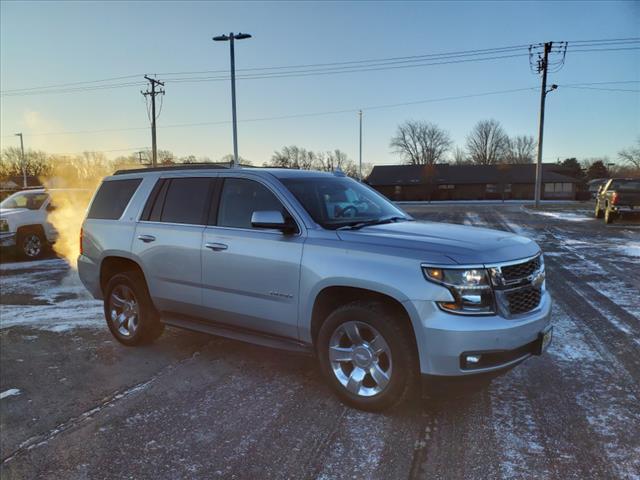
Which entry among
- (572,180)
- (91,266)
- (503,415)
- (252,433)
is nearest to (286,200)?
(252,433)

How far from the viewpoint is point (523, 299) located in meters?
3.57

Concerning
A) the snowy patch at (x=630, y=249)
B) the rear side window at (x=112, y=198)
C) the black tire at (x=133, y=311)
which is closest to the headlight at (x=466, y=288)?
the black tire at (x=133, y=311)

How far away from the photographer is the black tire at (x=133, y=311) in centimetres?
525

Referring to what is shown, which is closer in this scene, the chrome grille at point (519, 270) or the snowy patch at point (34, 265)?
the chrome grille at point (519, 270)

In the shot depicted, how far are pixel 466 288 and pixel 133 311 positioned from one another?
3.75 meters

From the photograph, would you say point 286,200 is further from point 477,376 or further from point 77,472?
point 77,472

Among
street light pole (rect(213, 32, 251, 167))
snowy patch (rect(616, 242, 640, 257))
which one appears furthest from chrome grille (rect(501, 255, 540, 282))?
street light pole (rect(213, 32, 251, 167))

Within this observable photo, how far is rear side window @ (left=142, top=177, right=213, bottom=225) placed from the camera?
4816mm

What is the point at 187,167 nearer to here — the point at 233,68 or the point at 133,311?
the point at 133,311

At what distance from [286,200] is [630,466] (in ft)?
10.00

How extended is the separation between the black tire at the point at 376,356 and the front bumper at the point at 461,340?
5.1 inches

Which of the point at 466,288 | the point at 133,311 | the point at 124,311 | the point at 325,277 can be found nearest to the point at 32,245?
the point at 124,311

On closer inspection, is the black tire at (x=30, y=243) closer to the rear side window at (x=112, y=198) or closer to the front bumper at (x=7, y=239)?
the front bumper at (x=7, y=239)

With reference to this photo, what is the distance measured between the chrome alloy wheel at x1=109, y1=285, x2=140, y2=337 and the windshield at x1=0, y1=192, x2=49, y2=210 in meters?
9.09
